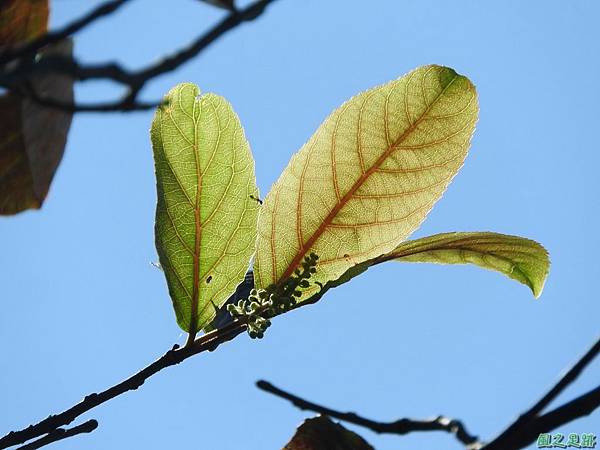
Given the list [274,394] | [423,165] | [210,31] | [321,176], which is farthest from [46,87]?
[423,165]

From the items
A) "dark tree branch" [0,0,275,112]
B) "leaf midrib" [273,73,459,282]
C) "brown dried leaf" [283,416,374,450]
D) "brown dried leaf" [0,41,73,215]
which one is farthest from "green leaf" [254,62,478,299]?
"dark tree branch" [0,0,275,112]

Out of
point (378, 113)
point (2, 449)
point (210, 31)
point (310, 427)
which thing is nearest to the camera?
point (210, 31)

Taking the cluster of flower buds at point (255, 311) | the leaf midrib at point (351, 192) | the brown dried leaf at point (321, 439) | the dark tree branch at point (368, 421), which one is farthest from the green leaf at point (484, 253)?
the dark tree branch at point (368, 421)

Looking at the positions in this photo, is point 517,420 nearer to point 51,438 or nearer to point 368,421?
point 368,421

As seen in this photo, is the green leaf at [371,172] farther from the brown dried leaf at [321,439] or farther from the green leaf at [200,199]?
the brown dried leaf at [321,439]

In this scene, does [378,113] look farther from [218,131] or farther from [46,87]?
[46,87]

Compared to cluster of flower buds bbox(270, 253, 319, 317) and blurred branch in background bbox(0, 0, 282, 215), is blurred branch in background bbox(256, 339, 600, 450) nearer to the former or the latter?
blurred branch in background bbox(0, 0, 282, 215)
